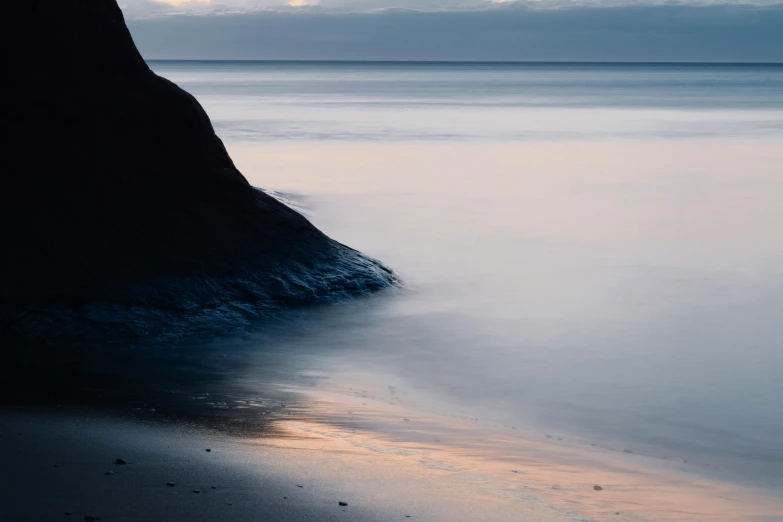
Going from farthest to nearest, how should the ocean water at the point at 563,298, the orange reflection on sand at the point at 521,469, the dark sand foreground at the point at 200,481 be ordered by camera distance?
the ocean water at the point at 563,298 → the orange reflection on sand at the point at 521,469 → the dark sand foreground at the point at 200,481

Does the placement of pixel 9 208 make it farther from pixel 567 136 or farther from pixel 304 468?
pixel 567 136

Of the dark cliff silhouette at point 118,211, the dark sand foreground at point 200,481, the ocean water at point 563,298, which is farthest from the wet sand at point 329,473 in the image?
the dark cliff silhouette at point 118,211

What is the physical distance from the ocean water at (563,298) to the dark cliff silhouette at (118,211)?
610mm

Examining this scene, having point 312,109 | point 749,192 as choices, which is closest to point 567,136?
point 749,192

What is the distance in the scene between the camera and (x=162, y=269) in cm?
803

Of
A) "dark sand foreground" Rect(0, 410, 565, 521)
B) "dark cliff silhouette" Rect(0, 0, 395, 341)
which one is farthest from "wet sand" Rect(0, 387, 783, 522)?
"dark cliff silhouette" Rect(0, 0, 395, 341)

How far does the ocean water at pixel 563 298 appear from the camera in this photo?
6.71 metres

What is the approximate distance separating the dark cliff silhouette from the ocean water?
61 centimetres

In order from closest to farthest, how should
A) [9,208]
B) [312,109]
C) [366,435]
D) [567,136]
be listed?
[366,435] → [9,208] → [567,136] → [312,109]

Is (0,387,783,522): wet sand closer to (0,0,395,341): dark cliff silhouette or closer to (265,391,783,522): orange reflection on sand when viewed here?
(265,391,783,522): orange reflection on sand

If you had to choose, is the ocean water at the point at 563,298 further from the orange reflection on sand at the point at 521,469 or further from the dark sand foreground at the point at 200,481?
the dark sand foreground at the point at 200,481

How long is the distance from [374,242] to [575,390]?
6132 millimetres

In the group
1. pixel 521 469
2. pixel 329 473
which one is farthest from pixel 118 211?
pixel 521 469

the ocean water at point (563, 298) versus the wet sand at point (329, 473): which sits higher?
the ocean water at point (563, 298)
